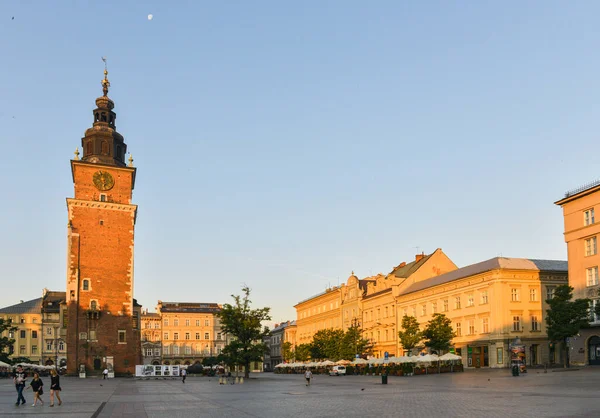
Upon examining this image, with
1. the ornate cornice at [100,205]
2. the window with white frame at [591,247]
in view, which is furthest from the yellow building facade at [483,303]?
the ornate cornice at [100,205]

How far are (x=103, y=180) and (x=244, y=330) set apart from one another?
30.2 m

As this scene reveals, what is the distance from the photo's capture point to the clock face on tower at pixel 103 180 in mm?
82938

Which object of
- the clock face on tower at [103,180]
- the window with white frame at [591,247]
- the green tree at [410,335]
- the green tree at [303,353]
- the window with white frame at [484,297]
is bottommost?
the green tree at [303,353]

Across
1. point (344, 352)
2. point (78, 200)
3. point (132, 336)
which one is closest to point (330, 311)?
point (344, 352)

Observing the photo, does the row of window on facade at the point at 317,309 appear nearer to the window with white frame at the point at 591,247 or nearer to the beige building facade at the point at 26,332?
the beige building facade at the point at 26,332

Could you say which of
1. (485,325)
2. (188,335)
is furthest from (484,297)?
(188,335)

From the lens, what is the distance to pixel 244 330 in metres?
66.9

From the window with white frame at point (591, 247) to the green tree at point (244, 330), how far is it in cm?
3174

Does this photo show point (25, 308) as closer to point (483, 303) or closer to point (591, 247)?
point (483, 303)

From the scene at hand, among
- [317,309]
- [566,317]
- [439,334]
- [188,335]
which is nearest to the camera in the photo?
[566,317]

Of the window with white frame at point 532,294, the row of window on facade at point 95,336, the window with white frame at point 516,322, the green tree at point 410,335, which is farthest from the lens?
the row of window on facade at point 95,336

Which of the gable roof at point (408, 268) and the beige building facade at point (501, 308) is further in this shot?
the gable roof at point (408, 268)

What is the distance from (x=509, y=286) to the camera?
67.1 meters

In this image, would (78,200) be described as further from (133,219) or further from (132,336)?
(132,336)
